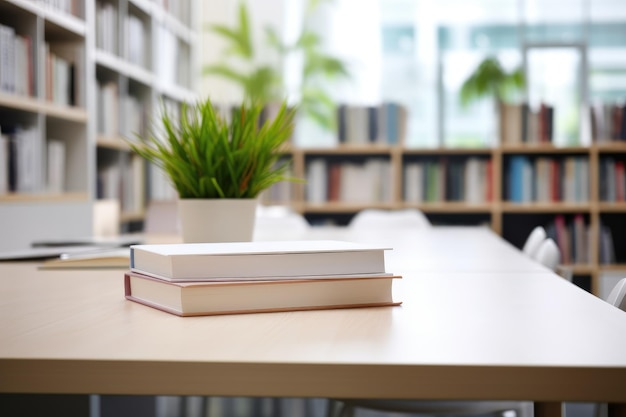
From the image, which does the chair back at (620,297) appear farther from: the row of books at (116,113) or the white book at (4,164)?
the row of books at (116,113)

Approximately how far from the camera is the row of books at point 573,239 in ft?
17.1

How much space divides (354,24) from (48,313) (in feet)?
22.2

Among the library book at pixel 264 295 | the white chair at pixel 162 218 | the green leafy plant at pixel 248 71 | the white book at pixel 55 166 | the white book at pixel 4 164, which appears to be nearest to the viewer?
→ the library book at pixel 264 295

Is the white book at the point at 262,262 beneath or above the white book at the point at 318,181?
beneath

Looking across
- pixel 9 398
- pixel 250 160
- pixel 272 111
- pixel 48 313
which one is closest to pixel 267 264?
pixel 48 313

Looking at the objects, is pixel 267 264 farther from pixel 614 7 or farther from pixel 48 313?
pixel 614 7

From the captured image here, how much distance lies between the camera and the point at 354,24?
7395mm

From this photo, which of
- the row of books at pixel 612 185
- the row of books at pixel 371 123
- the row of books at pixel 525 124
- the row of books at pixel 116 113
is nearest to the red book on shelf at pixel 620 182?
the row of books at pixel 612 185

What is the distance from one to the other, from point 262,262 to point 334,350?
241 mm

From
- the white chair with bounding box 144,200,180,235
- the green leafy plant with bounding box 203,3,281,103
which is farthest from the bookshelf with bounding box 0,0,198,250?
the green leafy plant with bounding box 203,3,281,103

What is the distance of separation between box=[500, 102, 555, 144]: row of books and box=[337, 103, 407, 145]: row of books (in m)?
0.65

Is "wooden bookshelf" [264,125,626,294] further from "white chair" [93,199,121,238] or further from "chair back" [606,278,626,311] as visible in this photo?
"chair back" [606,278,626,311]

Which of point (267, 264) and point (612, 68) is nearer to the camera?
point (267, 264)

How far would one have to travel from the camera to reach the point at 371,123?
5.25 meters
